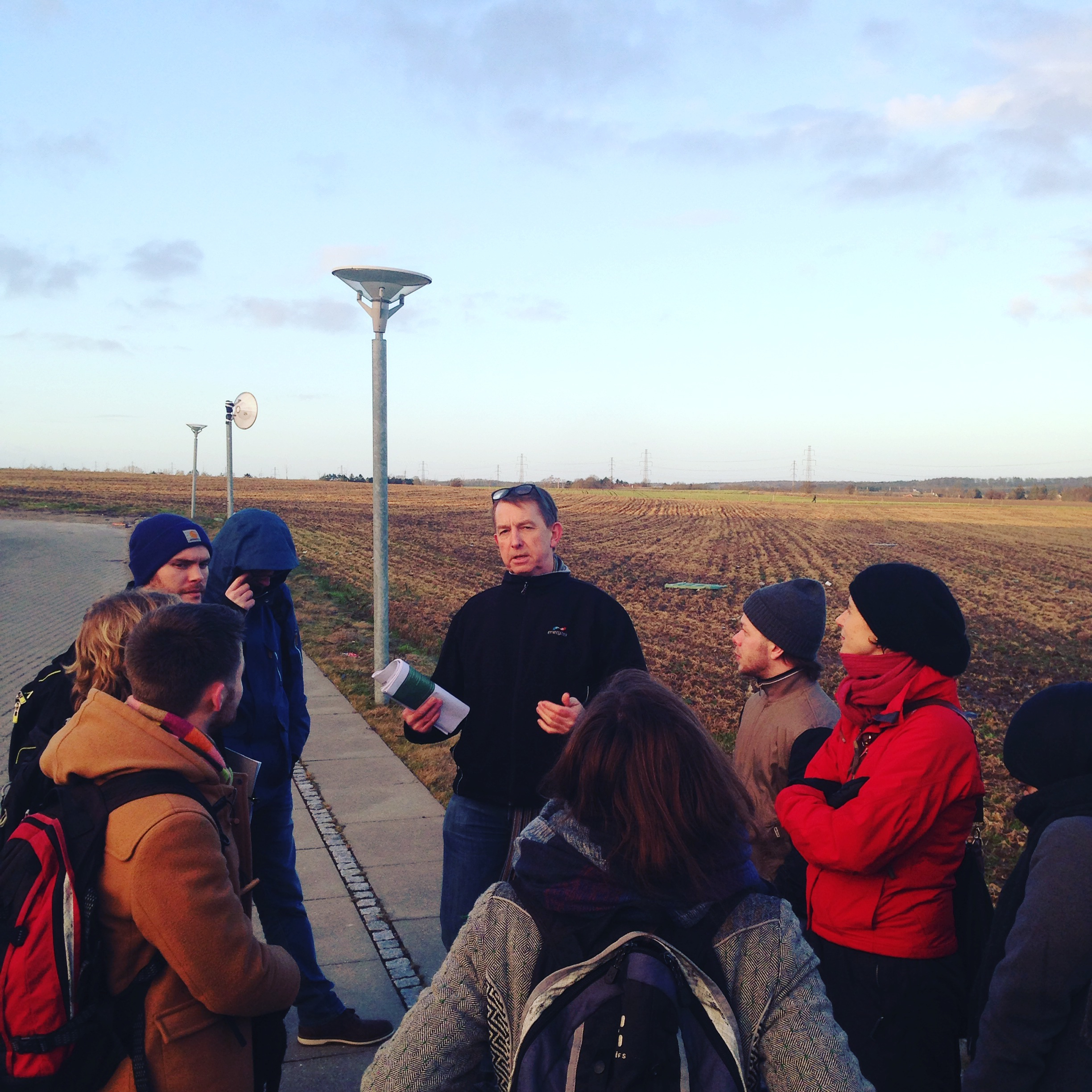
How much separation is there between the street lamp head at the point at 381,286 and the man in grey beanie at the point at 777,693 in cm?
571

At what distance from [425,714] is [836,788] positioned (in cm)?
121

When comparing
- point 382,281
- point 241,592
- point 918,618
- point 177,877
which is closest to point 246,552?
point 241,592

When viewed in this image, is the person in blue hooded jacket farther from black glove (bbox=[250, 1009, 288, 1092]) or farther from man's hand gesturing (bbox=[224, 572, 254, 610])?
black glove (bbox=[250, 1009, 288, 1092])

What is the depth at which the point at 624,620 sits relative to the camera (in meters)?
3.09

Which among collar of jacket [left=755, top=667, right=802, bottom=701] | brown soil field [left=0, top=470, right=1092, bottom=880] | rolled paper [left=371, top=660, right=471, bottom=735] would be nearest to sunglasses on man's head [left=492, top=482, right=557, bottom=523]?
rolled paper [left=371, top=660, right=471, bottom=735]

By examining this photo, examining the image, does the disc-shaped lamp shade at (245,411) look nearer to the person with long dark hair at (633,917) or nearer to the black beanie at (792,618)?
the black beanie at (792,618)

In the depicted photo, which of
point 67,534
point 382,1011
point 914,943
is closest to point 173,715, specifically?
point 914,943

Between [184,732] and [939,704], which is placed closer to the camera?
[184,732]

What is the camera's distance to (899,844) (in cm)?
227

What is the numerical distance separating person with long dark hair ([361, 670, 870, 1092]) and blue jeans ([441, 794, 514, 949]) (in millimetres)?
1358

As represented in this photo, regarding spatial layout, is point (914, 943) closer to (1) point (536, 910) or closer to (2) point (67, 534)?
(1) point (536, 910)

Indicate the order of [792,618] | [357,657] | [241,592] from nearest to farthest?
[792,618] < [241,592] < [357,657]

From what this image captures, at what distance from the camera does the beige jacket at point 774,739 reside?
3.08m

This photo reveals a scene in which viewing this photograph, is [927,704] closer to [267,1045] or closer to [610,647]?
[610,647]
